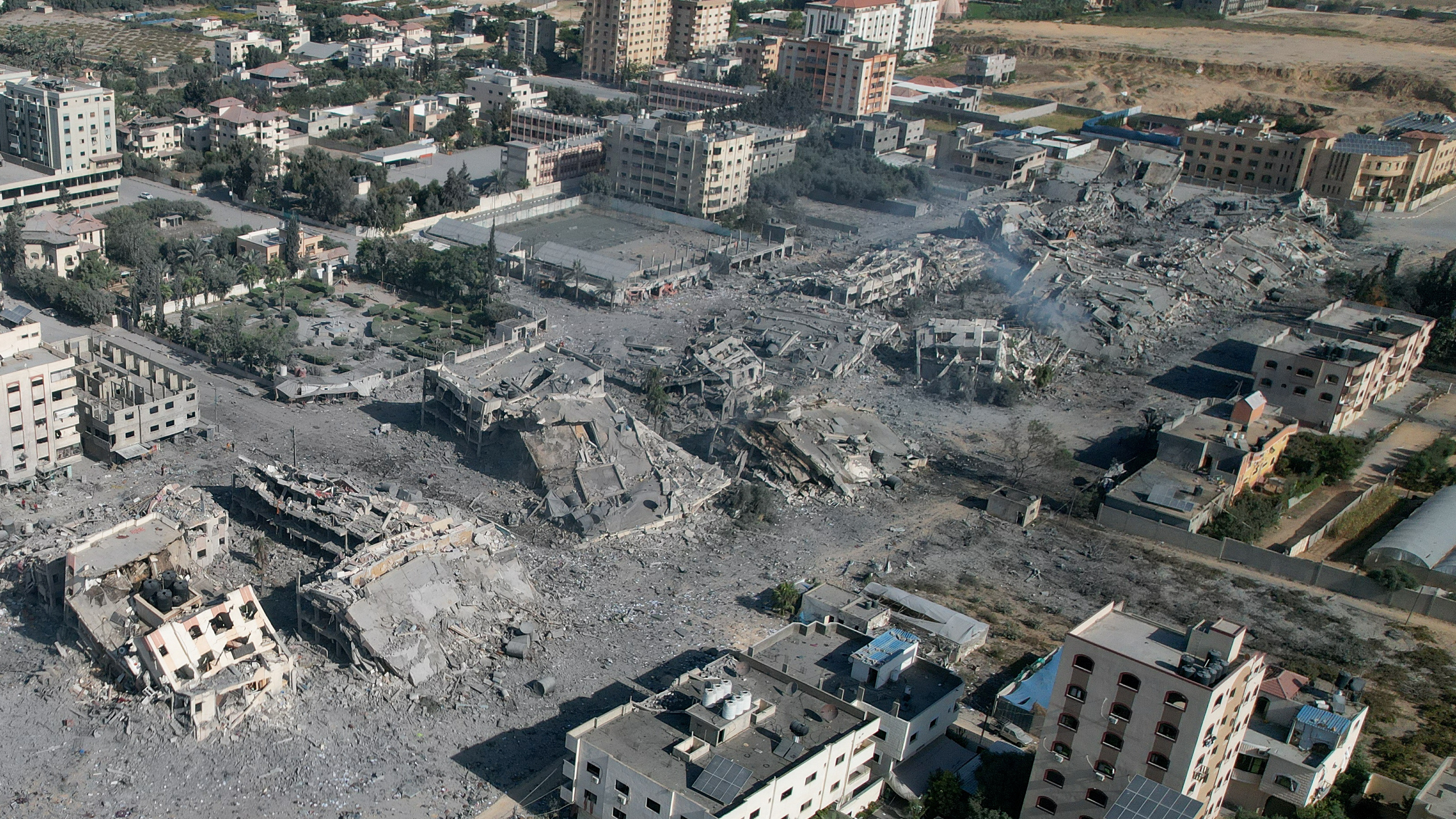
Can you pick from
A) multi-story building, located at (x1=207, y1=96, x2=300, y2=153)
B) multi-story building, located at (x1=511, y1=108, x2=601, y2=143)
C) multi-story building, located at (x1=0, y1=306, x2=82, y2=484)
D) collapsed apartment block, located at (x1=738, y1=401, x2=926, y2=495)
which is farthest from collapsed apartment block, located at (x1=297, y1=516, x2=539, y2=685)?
multi-story building, located at (x1=511, y1=108, x2=601, y2=143)

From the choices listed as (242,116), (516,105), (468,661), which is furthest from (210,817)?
(516,105)

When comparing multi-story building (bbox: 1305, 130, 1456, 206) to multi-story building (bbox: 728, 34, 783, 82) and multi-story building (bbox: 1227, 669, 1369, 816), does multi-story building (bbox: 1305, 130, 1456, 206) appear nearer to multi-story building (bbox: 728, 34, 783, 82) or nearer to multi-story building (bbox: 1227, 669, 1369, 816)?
multi-story building (bbox: 728, 34, 783, 82)

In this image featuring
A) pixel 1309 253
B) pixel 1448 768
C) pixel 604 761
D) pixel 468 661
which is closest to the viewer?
pixel 604 761

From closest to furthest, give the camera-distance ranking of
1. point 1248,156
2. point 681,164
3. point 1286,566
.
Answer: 1. point 1286,566
2. point 681,164
3. point 1248,156

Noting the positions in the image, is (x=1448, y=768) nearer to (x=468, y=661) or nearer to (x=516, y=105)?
(x=468, y=661)

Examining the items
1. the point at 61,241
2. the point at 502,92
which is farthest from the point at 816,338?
the point at 502,92

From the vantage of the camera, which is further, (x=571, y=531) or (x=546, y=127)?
(x=546, y=127)

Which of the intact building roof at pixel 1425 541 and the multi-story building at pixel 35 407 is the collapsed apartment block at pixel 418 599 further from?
the intact building roof at pixel 1425 541

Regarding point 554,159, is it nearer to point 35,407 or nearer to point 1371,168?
point 35,407
